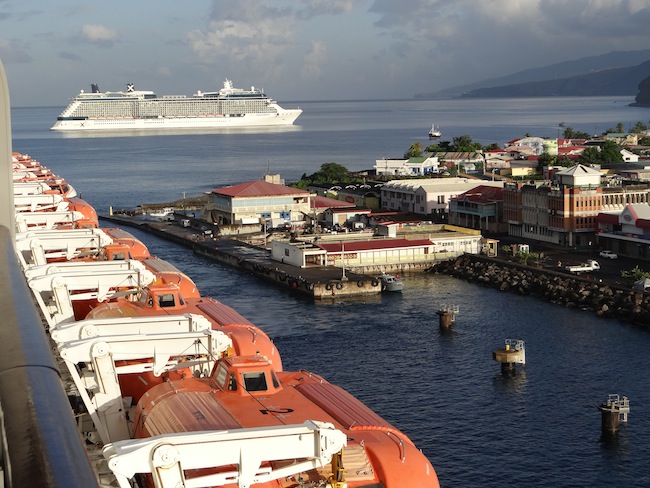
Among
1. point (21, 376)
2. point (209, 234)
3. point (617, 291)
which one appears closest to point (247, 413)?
point (21, 376)

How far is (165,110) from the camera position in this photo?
123 meters

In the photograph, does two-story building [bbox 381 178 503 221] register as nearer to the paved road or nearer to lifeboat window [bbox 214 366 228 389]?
the paved road

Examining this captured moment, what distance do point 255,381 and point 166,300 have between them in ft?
15.3

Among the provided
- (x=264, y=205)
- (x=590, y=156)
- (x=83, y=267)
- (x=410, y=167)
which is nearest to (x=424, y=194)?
(x=264, y=205)

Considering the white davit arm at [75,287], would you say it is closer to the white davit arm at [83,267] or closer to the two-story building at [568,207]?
the white davit arm at [83,267]

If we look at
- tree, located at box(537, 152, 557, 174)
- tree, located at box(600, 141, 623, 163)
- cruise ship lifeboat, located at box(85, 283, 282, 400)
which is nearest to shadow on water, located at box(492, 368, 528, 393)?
cruise ship lifeboat, located at box(85, 283, 282, 400)

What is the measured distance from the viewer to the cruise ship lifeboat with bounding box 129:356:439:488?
261 inches

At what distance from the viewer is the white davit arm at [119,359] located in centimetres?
840

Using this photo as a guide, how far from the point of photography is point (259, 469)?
239 inches

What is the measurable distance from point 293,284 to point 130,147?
74.9 meters

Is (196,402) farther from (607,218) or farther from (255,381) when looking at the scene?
(607,218)

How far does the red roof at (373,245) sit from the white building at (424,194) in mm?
9156

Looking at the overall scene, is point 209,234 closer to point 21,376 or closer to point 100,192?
point 100,192

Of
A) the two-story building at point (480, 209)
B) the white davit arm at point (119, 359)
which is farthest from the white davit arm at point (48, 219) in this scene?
the two-story building at point (480, 209)
